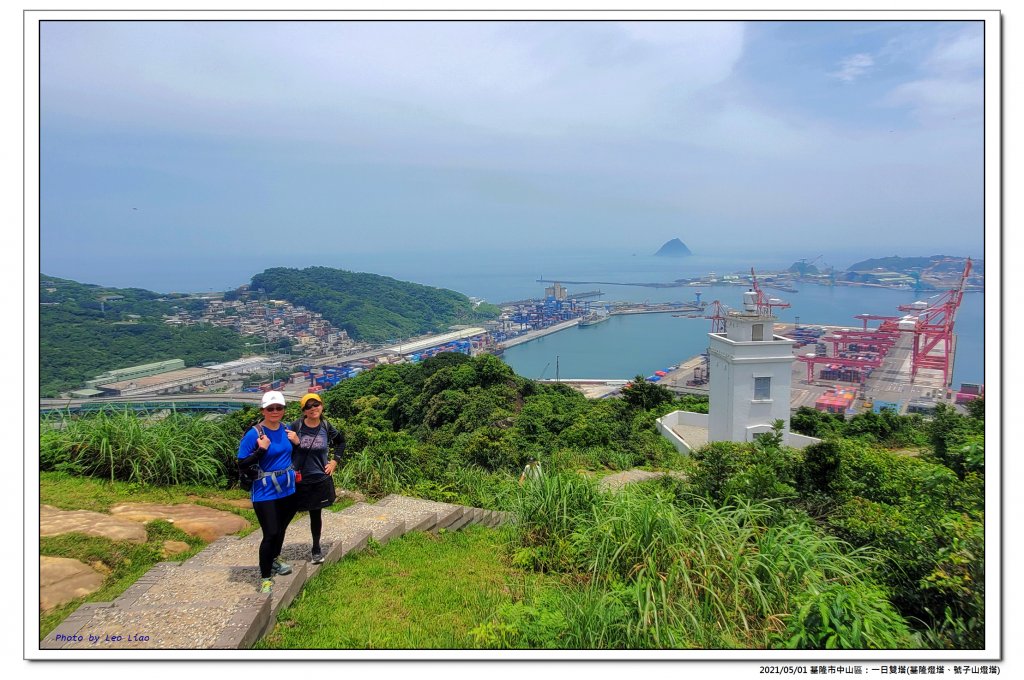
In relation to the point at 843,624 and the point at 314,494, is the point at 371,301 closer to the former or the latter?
the point at 314,494

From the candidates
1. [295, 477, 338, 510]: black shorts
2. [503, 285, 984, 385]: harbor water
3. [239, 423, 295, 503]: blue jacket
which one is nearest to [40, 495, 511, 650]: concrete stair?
[295, 477, 338, 510]: black shorts

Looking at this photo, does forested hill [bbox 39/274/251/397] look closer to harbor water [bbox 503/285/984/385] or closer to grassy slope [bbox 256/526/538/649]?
grassy slope [bbox 256/526/538/649]

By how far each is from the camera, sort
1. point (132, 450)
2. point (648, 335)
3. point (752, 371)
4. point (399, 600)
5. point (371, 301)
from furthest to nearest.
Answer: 1. point (648, 335)
2. point (371, 301)
3. point (752, 371)
4. point (132, 450)
5. point (399, 600)

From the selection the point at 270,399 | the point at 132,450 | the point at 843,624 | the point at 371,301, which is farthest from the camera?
the point at 371,301

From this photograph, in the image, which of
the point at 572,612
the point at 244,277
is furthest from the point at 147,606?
the point at 244,277

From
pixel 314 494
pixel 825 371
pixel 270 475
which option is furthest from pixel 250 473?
pixel 825 371
